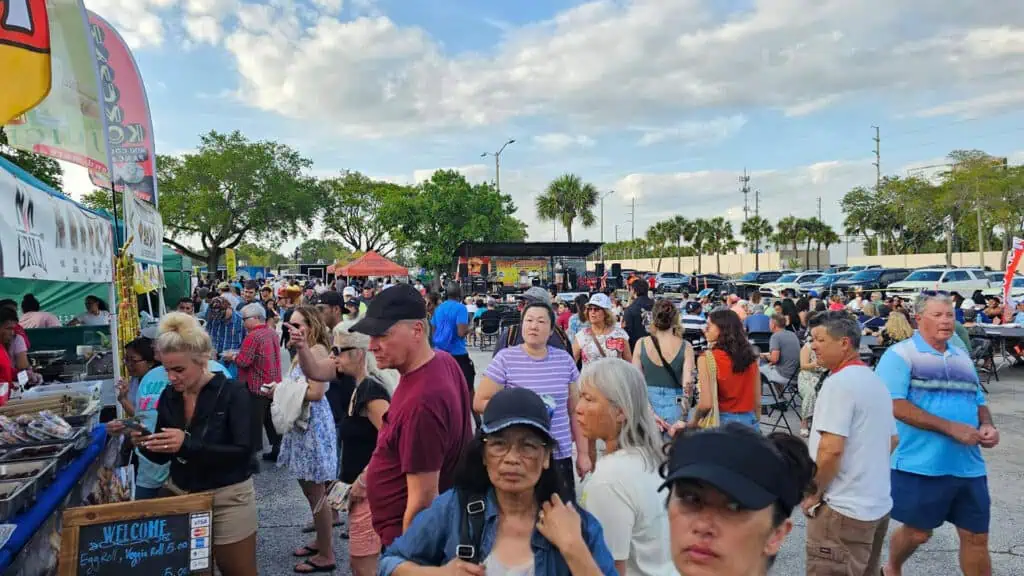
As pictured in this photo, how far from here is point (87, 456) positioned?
3922 mm

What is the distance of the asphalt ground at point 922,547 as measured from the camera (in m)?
4.45

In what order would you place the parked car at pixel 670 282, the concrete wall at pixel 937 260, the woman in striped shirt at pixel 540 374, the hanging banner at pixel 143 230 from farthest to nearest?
1. the concrete wall at pixel 937 260
2. the parked car at pixel 670 282
3. the hanging banner at pixel 143 230
4. the woman in striped shirt at pixel 540 374

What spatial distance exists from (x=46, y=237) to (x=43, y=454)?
1527mm

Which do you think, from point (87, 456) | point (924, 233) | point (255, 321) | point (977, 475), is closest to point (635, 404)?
point (977, 475)

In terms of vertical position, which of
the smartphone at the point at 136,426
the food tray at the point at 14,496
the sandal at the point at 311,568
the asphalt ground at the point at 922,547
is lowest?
the asphalt ground at the point at 922,547

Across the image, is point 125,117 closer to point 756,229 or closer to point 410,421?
point 410,421

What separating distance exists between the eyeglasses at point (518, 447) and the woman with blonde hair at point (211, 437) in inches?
72.8

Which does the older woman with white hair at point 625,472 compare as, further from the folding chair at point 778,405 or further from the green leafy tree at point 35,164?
the green leafy tree at point 35,164

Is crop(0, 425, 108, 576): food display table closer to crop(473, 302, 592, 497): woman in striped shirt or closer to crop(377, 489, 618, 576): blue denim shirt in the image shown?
crop(377, 489, 618, 576): blue denim shirt

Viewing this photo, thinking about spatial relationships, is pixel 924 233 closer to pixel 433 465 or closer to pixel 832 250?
pixel 832 250

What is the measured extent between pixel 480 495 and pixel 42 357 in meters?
8.43

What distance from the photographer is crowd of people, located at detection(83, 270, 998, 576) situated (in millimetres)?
1705

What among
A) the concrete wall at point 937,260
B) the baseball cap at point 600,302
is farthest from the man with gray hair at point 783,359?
the concrete wall at point 937,260

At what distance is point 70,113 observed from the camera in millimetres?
6098
